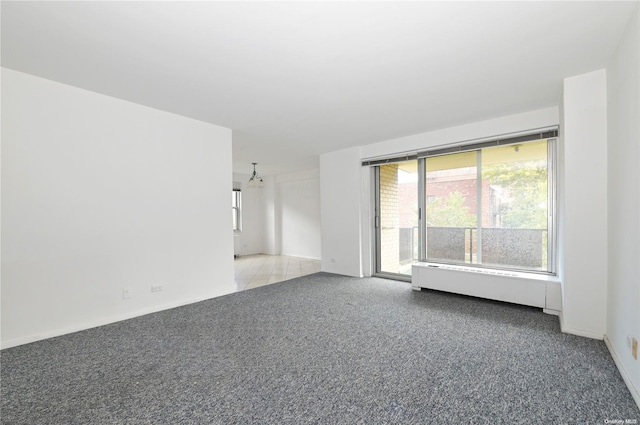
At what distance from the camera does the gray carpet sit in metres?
1.59

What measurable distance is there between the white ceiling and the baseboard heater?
2040 millimetres

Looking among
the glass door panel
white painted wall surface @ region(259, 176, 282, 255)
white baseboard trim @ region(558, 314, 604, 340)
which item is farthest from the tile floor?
white baseboard trim @ region(558, 314, 604, 340)

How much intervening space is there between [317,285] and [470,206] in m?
2.65

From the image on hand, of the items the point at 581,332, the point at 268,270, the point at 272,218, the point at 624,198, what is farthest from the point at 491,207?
the point at 272,218

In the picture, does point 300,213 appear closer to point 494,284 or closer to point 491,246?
point 491,246

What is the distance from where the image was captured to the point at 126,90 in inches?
110

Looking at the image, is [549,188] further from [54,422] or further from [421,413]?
[54,422]

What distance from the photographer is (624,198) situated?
1.94 meters

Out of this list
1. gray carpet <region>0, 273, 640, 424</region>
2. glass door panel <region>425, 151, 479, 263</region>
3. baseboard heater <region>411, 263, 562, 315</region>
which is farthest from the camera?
glass door panel <region>425, 151, 479, 263</region>

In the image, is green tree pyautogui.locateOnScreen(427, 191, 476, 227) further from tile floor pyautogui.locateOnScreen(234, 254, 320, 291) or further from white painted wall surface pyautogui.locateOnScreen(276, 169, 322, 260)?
white painted wall surface pyautogui.locateOnScreen(276, 169, 322, 260)

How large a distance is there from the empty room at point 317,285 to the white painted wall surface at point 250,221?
14.0 feet

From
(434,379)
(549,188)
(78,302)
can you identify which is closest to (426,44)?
(434,379)

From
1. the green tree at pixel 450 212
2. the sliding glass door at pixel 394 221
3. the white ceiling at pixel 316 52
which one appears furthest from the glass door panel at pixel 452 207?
the white ceiling at pixel 316 52

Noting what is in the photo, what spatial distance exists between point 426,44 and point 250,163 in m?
5.10
